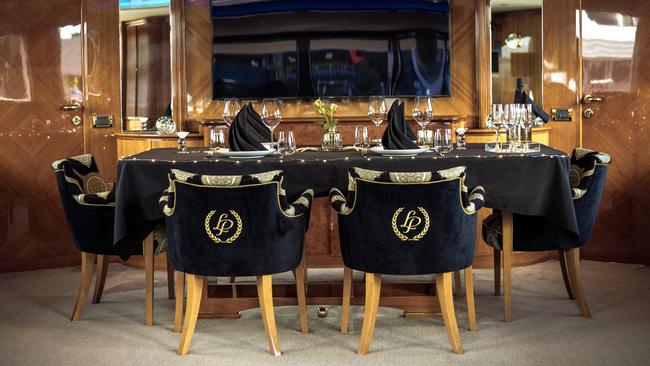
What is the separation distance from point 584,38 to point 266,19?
7.62 feet

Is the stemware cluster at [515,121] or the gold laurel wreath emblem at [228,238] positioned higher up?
the stemware cluster at [515,121]

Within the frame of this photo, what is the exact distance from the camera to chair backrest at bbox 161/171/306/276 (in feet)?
12.9

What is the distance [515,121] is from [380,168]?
2.75ft

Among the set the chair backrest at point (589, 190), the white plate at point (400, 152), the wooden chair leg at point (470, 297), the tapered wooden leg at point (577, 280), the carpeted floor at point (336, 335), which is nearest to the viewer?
the carpeted floor at point (336, 335)

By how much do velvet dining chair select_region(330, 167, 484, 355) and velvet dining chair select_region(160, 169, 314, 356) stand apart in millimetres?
294

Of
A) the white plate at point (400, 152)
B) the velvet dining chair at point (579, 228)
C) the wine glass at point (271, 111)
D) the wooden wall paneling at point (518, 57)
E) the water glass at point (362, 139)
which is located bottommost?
the velvet dining chair at point (579, 228)

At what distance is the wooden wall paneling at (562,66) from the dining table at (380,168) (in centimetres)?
211

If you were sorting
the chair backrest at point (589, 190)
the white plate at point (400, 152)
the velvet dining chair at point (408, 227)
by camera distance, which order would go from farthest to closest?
the chair backrest at point (589, 190) < the white plate at point (400, 152) < the velvet dining chair at point (408, 227)

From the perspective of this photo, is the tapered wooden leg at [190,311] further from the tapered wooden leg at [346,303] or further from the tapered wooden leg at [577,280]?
the tapered wooden leg at [577,280]

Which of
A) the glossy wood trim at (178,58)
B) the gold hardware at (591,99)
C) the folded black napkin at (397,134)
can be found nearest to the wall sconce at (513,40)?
the gold hardware at (591,99)

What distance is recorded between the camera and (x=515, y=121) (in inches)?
Answer: 187

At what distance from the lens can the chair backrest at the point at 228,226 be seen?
3943 mm

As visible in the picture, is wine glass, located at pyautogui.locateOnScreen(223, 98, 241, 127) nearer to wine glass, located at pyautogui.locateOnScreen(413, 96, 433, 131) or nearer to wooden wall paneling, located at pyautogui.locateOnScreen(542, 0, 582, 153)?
wine glass, located at pyautogui.locateOnScreen(413, 96, 433, 131)

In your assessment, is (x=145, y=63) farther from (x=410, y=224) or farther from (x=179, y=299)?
(x=410, y=224)
